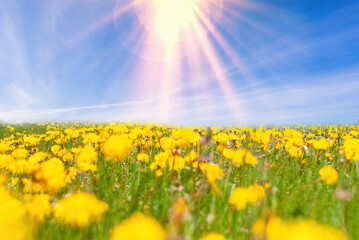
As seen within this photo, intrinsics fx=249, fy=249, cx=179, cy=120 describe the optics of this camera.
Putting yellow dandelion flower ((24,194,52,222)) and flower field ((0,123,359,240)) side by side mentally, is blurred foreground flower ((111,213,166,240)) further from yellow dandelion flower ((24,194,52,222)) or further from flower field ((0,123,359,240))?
yellow dandelion flower ((24,194,52,222))

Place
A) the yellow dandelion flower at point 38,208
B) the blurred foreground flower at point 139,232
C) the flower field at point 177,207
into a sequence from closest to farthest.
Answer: the blurred foreground flower at point 139,232
the flower field at point 177,207
the yellow dandelion flower at point 38,208

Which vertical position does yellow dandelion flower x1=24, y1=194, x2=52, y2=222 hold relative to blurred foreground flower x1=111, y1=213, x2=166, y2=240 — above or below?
below

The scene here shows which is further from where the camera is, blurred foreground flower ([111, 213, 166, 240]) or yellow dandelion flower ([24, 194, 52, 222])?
yellow dandelion flower ([24, 194, 52, 222])

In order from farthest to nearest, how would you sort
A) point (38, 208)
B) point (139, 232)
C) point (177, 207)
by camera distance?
point (38, 208), point (177, 207), point (139, 232)

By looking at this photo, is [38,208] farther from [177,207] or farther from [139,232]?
[139,232]

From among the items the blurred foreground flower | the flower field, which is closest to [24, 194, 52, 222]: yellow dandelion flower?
the flower field

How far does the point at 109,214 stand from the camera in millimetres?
1971

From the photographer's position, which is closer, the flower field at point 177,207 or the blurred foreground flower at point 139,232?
the blurred foreground flower at point 139,232

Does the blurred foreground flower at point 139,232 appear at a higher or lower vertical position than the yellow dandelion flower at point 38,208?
higher

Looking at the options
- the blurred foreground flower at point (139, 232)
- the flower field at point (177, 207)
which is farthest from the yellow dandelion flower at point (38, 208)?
the blurred foreground flower at point (139, 232)

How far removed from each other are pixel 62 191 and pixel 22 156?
1.07 meters

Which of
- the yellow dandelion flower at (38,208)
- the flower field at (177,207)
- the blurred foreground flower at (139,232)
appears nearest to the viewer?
the blurred foreground flower at (139,232)

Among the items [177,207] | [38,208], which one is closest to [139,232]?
[177,207]

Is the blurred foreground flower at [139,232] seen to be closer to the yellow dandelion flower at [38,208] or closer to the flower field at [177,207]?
the flower field at [177,207]
